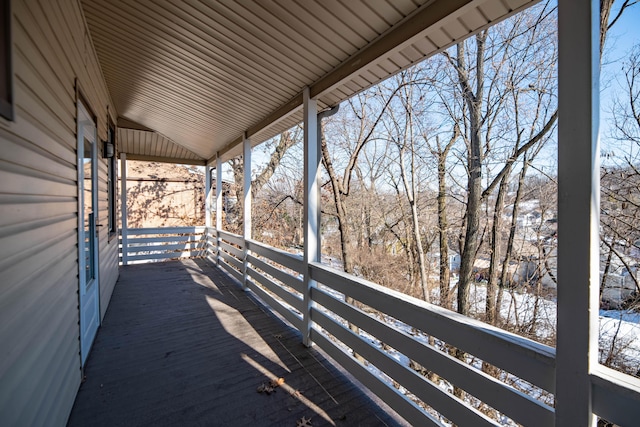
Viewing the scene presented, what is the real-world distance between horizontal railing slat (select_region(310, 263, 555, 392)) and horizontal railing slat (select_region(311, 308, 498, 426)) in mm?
330

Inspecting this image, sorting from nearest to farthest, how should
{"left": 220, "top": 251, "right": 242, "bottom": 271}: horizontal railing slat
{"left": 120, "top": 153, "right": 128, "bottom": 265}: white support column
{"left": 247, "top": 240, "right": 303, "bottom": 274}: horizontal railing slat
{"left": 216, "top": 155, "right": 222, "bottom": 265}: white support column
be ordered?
1. {"left": 247, "top": 240, "right": 303, "bottom": 274}: horizontal railing slat
2. {"left": 220, "top": 251, "right": 242, "bottom": 271}: horizontal railing slat
3. {"left": 216, "top": 155, "right": 222, "bottom": 265}: white support column
4. {"left": 120, "top": 153, "right": 128, "bottom": 265}: white support column

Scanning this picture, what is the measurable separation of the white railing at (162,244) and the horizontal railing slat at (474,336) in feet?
21.9

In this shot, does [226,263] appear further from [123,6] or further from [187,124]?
[123,6]

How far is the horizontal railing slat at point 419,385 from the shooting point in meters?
1.62

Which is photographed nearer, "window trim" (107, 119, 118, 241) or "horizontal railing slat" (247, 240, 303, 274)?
"horizontal railing slat" (247, 240, 303, 274)

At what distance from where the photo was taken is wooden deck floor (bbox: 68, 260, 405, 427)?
210cm

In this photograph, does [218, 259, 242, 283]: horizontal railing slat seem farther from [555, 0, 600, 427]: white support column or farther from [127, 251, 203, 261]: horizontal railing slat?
[555, 0, 600, 427]: white support column

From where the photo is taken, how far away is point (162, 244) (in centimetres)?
767

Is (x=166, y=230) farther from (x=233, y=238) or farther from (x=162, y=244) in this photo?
(x=233, y=238)

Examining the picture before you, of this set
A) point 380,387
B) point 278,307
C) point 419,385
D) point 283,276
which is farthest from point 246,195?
point 419,385

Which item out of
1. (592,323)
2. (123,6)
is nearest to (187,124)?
(123,6)

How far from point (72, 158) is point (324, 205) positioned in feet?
26.1

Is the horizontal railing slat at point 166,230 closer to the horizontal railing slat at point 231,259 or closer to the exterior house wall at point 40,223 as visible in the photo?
the horizontal railing slat at point 231,259

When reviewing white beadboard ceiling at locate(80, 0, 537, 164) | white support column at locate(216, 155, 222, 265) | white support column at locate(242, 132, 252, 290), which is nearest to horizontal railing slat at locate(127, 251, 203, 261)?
white support column at locate(216, 155, 222, 265)
